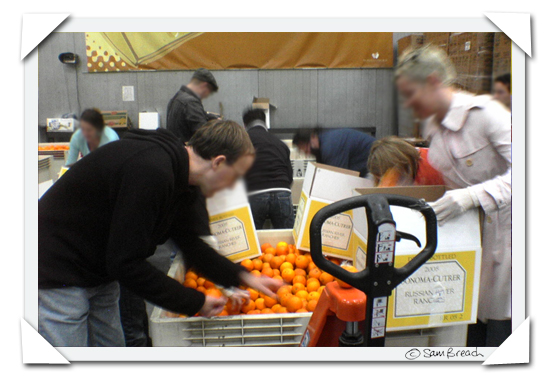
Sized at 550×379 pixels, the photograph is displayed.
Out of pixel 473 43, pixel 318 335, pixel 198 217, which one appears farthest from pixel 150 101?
pixel 473 43

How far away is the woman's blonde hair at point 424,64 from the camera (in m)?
1.09

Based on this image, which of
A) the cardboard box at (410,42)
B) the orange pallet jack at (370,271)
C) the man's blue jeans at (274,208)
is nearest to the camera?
the orange pallet jack at (370,271)

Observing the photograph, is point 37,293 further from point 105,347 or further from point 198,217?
point 198,217

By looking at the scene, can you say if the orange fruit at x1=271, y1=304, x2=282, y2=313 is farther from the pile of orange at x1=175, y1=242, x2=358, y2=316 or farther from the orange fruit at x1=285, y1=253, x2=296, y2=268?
the orange fruit at x1=285, y1=253, x2=296, y2=268

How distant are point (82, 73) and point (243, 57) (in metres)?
0.57

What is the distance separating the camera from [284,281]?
160 centimetres

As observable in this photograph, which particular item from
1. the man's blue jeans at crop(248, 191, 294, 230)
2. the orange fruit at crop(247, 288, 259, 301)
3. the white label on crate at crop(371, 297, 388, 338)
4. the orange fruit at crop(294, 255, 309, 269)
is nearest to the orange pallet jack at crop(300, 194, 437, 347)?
the white label on crate at crop(371, 297, 388, 338)

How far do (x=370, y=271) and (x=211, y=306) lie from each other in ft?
1.61

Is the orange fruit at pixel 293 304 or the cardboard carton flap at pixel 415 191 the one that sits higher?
the cardboard carton flap at pixel 415 191

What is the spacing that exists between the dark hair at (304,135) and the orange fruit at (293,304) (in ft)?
2.33

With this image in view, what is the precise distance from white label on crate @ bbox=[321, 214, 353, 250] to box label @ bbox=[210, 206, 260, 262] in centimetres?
31

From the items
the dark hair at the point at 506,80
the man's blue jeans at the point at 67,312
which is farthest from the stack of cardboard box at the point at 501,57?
the man's blue jeans at the point at 67,312

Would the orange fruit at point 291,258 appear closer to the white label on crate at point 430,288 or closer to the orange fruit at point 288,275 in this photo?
the orange fruit at point 288,275

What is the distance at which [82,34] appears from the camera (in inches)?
47.4
